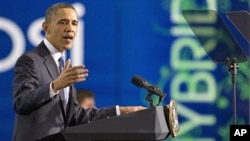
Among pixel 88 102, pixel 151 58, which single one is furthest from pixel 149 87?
pixel 151 58

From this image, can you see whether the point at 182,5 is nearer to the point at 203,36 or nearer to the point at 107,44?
the point at 203,36

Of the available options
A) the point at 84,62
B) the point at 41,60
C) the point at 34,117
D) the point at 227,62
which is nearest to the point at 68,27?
the point at 41,60

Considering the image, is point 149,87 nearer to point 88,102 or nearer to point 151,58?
point 88,102

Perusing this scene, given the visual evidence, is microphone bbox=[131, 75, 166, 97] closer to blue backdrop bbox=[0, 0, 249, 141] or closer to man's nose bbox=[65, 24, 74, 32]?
man's nose bbox=[65, 24, 74, 32]

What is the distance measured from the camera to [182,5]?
470cm

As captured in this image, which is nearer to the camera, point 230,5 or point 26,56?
point 26,56

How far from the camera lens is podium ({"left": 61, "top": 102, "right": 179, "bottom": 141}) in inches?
83.3

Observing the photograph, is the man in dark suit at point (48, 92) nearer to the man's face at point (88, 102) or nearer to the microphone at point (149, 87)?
the microphone at point (149, 87)

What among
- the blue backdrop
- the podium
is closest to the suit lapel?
the podium

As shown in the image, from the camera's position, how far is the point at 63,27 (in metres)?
2.53

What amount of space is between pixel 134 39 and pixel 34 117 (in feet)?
7.55

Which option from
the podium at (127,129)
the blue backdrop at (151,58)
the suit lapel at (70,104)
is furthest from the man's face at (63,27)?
the blue backdrop at (151,58)

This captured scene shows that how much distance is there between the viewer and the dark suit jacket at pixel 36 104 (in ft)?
7.68

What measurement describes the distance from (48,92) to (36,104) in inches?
3.0
